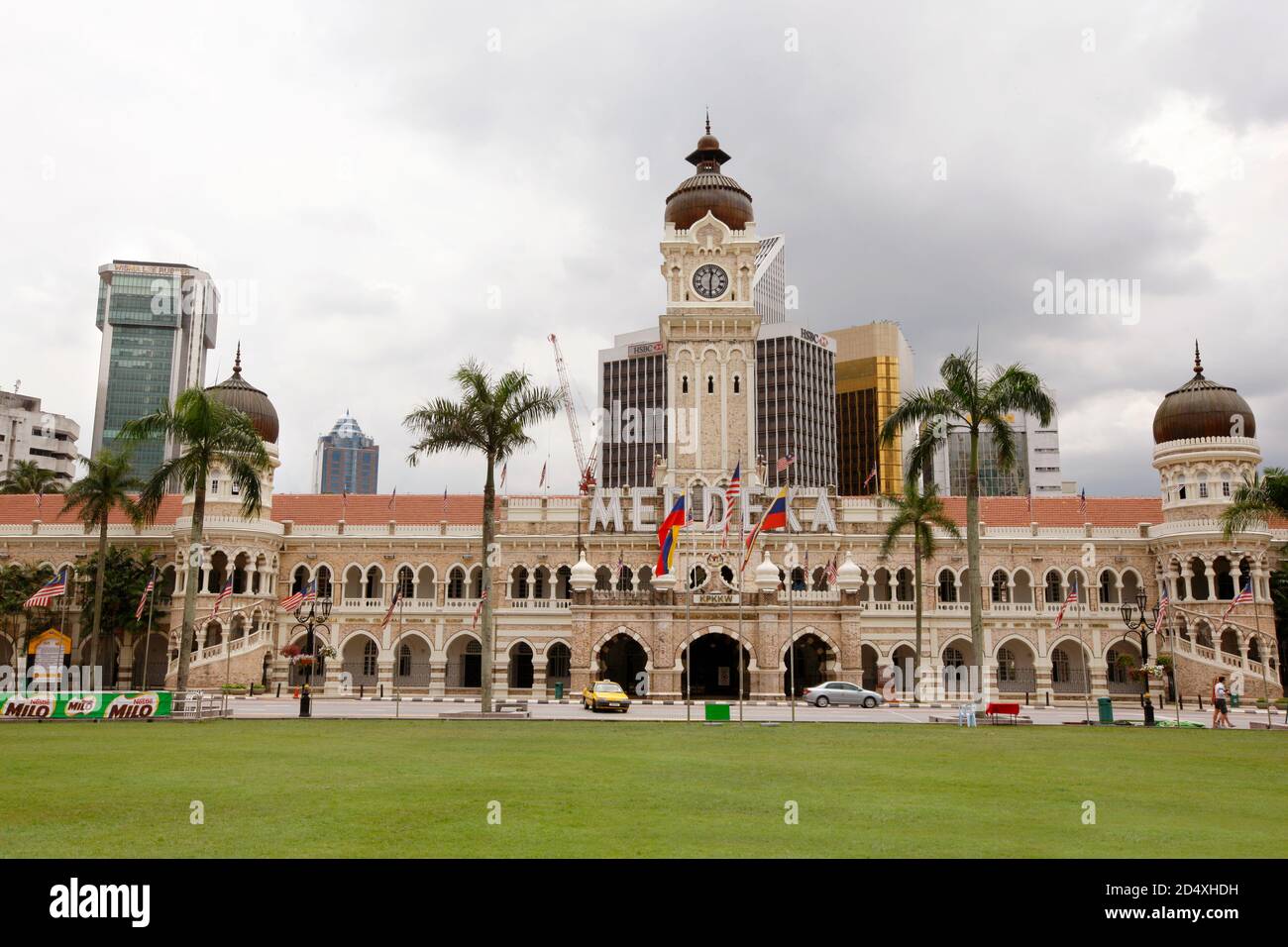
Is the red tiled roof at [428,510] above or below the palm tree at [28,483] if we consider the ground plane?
below

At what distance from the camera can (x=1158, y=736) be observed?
27.7 m

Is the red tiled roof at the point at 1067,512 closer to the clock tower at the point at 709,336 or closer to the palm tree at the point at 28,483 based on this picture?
the clock tower at the point at 709,336

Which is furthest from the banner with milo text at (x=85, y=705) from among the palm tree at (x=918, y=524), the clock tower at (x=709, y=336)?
the clock tower at (x=709, y=336)

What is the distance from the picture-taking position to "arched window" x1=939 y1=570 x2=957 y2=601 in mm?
58750

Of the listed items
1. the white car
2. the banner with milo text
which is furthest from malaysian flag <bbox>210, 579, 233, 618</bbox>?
the white car

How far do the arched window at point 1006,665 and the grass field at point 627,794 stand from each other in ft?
106

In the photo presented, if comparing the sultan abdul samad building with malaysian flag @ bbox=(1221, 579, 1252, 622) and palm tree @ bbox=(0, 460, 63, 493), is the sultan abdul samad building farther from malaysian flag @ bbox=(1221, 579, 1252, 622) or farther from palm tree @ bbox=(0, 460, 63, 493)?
palm tree @ bbox=(0, 460, 63, 493)

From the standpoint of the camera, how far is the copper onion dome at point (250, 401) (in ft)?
190

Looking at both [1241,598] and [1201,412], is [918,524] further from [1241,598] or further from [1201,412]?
[1201,412]
